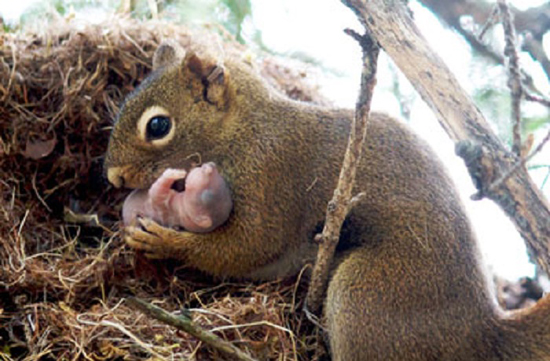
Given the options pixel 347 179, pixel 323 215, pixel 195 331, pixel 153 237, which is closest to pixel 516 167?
pixel 347 179

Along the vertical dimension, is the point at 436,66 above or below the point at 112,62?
above

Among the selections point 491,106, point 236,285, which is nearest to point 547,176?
point 491,106

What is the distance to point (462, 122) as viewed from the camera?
91.7 inches

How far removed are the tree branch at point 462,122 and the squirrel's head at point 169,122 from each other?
1.15 metres

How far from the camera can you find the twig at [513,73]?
2117mm

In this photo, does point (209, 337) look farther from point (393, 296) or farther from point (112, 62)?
point (112, 62)

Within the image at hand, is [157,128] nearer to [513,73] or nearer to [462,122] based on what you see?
[462,122]

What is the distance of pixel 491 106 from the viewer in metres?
3.17

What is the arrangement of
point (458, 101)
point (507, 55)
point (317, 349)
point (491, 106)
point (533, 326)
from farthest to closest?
point (491, 106)
point (317, 349)
point (533, 326)
point (458, 101)
point (507, 55)

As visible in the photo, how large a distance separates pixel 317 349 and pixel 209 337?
2.22 feet

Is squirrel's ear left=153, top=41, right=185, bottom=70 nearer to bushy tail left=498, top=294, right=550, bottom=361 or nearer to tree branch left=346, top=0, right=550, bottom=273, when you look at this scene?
tree branch left=346, top=0, right=550, bottom=273

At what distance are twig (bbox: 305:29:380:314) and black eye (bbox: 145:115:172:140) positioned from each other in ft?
3.39

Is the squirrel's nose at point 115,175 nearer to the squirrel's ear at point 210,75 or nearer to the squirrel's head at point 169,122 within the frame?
the squirrel's head at point 169,122

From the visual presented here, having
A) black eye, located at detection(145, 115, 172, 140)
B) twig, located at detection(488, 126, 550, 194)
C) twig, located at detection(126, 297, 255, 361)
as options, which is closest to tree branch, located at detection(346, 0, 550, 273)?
twig, located at detection(488, 126, 550, 194)
